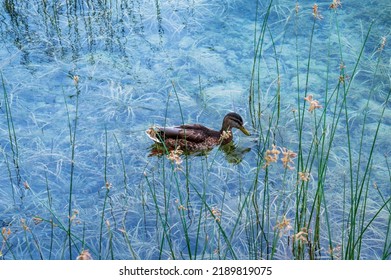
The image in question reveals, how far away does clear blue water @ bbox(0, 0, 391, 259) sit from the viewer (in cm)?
321

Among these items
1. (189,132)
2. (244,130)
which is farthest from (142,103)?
(244,130)

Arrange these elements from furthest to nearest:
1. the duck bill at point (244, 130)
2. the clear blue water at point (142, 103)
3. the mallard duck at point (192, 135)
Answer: the duck bill at point (244, 130) → the mallard duck at point (192, 135) → the clear blue water at point (142, 103)

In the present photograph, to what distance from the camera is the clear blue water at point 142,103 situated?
3209mm

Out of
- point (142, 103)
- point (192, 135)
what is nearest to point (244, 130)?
point (192, 135)

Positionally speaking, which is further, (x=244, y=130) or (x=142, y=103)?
(x=142, y=103)

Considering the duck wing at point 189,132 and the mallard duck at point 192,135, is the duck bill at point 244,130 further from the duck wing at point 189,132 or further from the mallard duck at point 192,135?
the duck wing at point 189,132

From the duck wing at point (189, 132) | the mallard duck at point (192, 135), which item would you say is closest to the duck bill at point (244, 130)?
the mallard duck at point (192, 135)

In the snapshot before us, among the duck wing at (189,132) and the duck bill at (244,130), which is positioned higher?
the duck wing at (189,132)

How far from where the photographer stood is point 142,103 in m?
3.94

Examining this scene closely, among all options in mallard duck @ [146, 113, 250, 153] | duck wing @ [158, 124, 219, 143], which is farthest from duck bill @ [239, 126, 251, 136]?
duck wing @ [158, 124, 219, 143]

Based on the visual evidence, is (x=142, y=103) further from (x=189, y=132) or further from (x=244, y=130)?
(x=244, y=130)

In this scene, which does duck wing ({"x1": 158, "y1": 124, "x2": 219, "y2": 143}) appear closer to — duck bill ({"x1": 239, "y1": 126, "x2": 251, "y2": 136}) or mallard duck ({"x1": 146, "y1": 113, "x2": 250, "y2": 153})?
mallard duck ({"x1": 146, "y1": 113, "x2": 250, "y2": 153})
